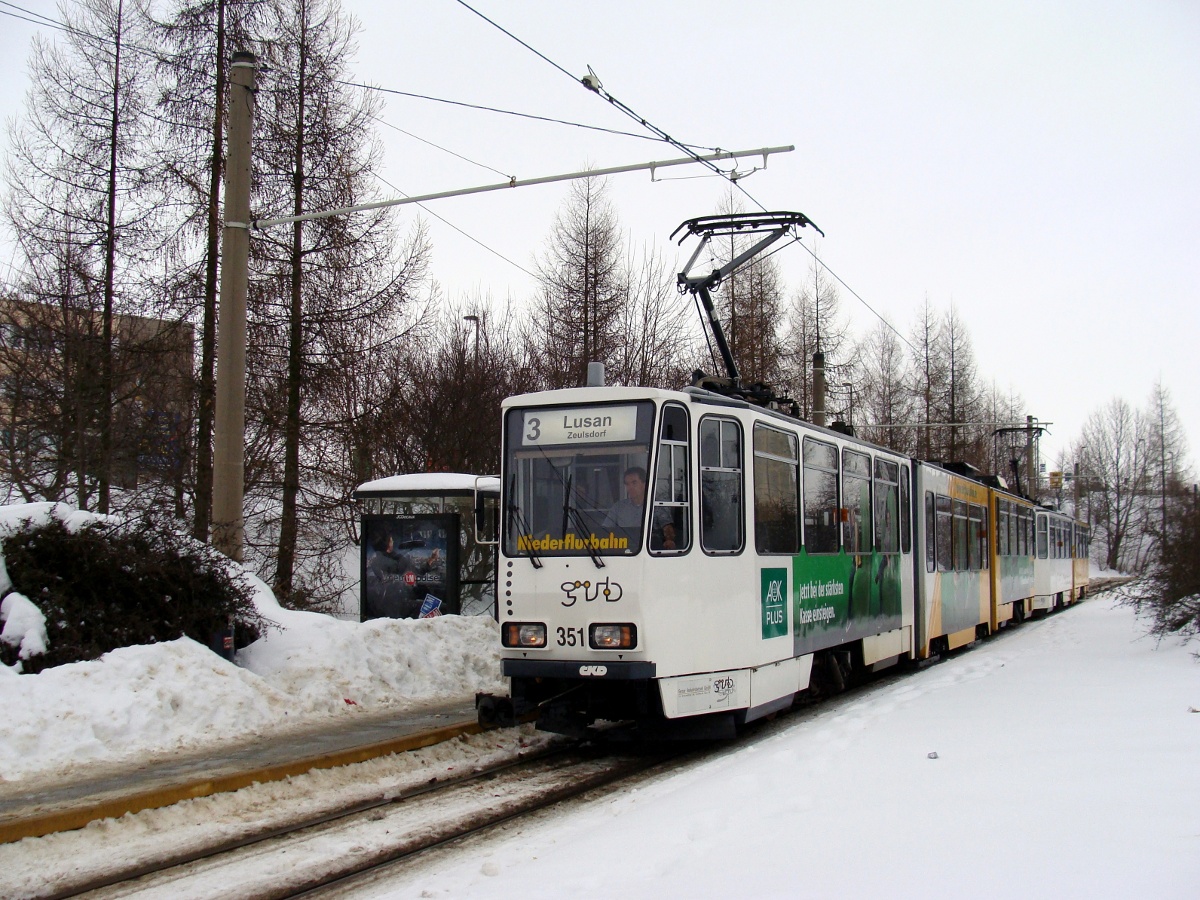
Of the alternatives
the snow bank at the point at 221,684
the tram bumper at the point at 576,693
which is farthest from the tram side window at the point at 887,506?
the tram bumper at the point at 576,693

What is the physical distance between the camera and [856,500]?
40.9 feet

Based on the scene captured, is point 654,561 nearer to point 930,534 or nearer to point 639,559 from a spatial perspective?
point 639,559

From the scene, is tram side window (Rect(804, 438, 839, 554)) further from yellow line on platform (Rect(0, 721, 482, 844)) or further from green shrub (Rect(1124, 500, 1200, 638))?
green shrub (Rect(1124, 500, 1200, 638))

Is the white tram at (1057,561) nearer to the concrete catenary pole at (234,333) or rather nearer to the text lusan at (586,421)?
the concrete catenary pole at (234,333)

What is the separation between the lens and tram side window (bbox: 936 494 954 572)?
16391 millimetres

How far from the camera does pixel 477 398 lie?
26.9 metres

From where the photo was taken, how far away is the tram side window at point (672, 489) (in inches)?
329

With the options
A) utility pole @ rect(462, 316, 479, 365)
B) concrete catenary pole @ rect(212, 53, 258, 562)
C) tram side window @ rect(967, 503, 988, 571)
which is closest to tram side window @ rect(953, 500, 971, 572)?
tram side window @ rect(967, 503, 988, 571)

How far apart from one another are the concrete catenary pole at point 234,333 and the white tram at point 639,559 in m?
Result: 4.42

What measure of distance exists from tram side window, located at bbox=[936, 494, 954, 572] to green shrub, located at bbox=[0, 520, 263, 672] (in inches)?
409

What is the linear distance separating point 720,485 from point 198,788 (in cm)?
455

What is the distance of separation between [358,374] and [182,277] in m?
3.34

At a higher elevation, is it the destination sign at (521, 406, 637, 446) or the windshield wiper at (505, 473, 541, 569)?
the destination sign at (521, 406, 637, 446)

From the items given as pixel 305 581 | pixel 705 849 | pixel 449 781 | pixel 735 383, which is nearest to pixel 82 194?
pixel 305 581
